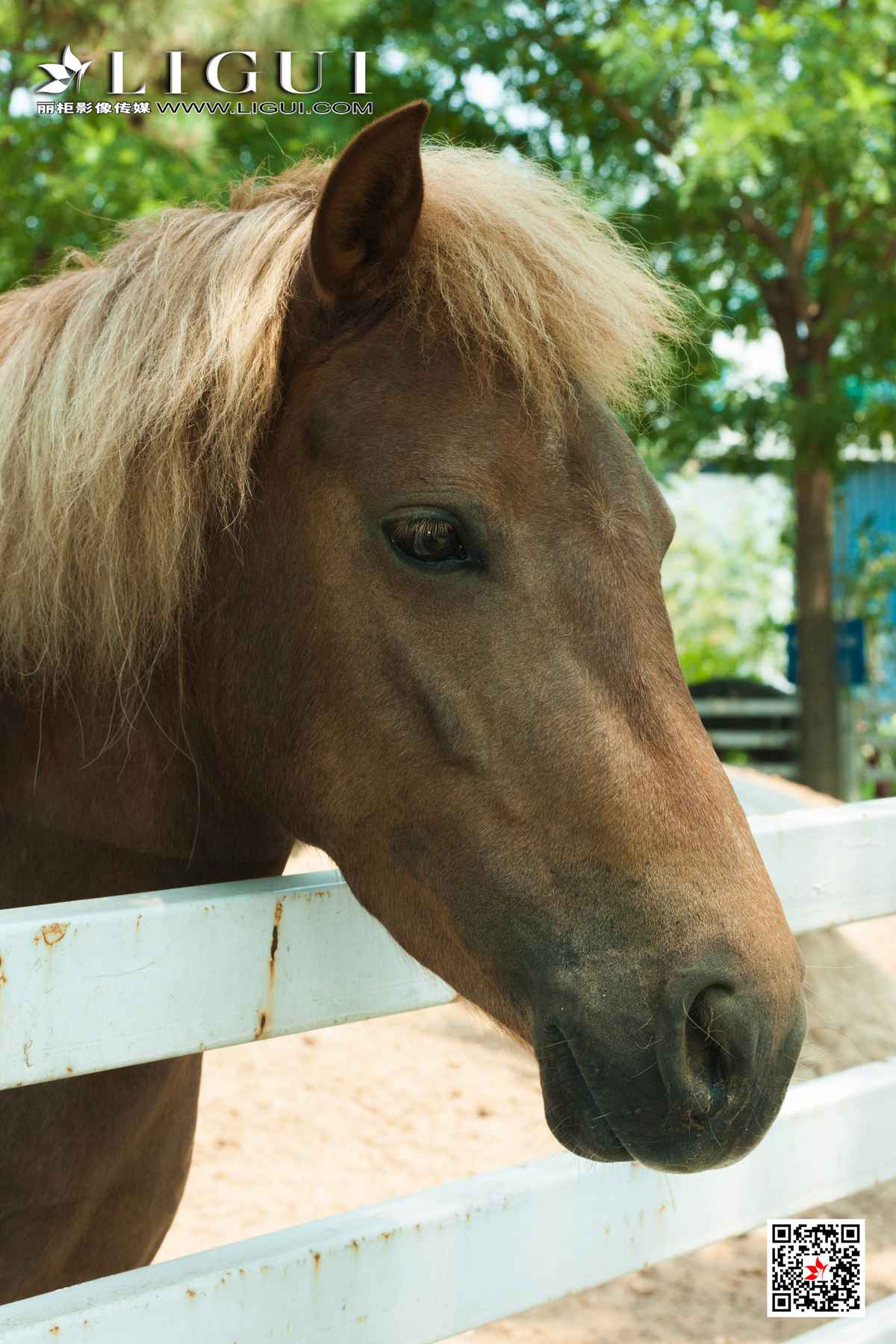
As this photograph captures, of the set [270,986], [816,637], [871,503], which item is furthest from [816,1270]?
[871,503]

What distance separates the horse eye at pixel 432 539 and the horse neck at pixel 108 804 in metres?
0.43

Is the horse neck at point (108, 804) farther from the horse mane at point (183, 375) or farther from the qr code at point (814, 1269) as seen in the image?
the qr code at point (814, 1269)

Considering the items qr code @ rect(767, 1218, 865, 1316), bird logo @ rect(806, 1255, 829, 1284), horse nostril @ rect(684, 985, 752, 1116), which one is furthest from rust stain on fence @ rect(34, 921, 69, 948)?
bird logo @ rect(806, 1255, 829, 1284)

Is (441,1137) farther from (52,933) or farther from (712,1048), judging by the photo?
(52,933)

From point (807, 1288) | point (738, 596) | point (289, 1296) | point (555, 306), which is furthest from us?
point (738, 596)

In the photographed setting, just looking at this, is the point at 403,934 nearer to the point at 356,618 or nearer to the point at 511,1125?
the point at 356,618

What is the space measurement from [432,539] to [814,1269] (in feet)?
5.12

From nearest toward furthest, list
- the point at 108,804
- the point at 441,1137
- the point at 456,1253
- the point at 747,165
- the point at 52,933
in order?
the point at 52,933 < the point at 456,1253 < the point at 108,804 < the point at 441,1137 < the point at 747,165

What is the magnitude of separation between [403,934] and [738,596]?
49.7 feet

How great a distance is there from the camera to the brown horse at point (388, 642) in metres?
1.33

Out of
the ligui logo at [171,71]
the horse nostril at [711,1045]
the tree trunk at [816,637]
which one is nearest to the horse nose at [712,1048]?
the horse nostril at [711,1045]

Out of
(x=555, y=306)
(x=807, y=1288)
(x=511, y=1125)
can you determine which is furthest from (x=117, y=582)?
(x=511, y=1125)

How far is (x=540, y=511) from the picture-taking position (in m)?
→ 1.49

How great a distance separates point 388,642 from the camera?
4.90ft
